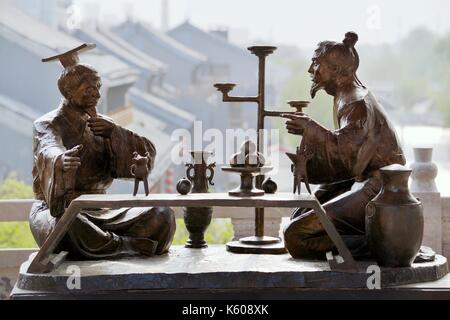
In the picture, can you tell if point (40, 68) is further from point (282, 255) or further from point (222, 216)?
point (282, 255)

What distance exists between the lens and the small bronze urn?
5992mm

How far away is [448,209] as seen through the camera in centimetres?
741

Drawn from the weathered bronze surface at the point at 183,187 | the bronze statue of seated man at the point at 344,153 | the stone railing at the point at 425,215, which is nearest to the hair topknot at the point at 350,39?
the bronze statue of seated man at the point at 344,153

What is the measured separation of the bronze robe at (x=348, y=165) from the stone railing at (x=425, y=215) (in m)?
1.56

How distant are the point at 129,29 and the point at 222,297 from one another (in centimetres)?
806

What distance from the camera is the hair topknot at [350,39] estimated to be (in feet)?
18.5

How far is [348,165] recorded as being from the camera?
544 cm

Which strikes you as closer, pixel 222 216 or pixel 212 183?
pixel 212 183

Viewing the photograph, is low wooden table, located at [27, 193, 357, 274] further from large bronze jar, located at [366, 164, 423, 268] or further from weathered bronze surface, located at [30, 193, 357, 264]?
large bronze jar, located at [366, 164, 423, 268]

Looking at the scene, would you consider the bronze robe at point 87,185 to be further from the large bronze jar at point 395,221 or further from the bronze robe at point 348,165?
the large bronze jar at point 395,221

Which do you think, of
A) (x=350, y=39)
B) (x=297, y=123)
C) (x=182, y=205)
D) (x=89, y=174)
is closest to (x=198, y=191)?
(x=89, y=174)
